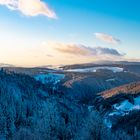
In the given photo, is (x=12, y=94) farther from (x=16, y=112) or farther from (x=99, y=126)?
(x=99, y=126)

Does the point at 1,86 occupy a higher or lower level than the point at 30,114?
higher

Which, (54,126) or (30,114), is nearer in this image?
(54,126)

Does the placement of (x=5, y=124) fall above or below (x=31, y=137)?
below

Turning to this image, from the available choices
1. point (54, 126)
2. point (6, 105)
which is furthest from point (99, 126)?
point (6, 105)

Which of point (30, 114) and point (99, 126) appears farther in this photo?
point (30, 114)

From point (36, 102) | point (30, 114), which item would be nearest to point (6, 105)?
point (30, 114)

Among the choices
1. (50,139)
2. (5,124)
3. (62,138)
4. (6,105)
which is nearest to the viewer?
(50,139)

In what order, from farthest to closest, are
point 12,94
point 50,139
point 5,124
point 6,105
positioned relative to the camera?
point 12,94 → point 6,105 → point 5,124 → point 50,139

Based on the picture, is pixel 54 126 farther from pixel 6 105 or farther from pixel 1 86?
pixel 1 86

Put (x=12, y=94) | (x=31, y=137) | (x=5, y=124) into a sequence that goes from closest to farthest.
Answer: (x=31, y=137), (x=5, y=124), (x=12, y=94)
